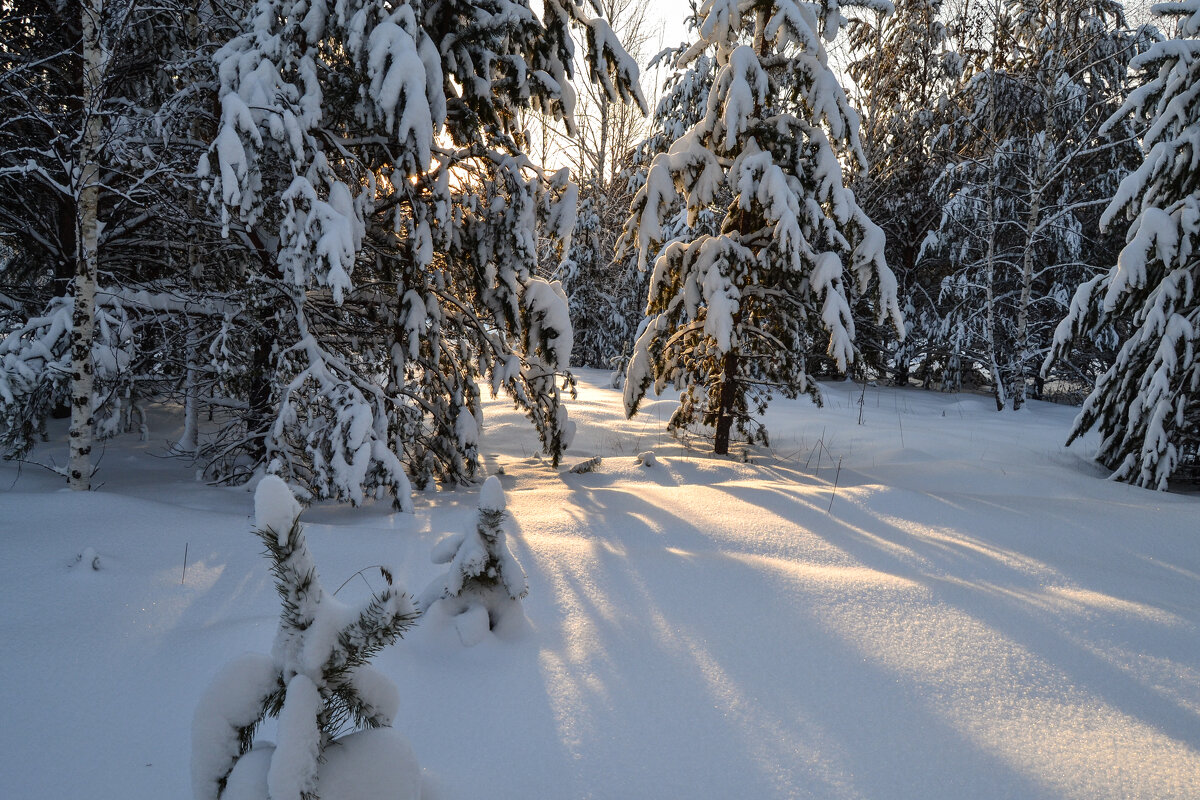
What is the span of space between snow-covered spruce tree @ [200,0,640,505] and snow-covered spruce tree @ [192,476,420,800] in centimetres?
309

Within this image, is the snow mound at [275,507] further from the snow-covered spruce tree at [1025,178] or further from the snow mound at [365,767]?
the snow-covered spruce tree at [1025,178]

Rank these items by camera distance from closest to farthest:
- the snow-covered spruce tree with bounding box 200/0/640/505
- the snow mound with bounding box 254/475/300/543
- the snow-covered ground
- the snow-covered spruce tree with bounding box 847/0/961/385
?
the snow mound with bounding box 254/475/300/543 → the snow-covered ground → the snow-covered spruce tree with bounding box 200/0/640/505 → the snow-covered spruce tree with bounding box 847/0/961/385

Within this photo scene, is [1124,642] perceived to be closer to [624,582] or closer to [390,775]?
[624,582]

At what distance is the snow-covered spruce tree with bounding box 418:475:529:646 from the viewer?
2.39 m

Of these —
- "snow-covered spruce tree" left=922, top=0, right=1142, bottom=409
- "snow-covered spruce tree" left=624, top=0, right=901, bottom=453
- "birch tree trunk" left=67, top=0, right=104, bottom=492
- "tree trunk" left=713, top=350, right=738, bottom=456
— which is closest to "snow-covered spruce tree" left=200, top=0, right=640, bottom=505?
"birch tree trunk" left=67, top=0, right=104, bottom=492

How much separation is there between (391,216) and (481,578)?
4107 millimetres

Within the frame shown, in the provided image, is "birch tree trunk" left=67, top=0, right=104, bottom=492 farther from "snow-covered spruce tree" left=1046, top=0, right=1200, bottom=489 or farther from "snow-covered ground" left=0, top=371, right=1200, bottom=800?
"snow-covered spruce tree" left=1046, top=0, right=1200, bottom=489

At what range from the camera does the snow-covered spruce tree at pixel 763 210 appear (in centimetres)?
571

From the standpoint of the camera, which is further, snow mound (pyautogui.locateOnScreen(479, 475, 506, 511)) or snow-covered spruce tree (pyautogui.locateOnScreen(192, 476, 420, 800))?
snow mound (pyautogui.locateOnScreen(479, 475, 506, 511))

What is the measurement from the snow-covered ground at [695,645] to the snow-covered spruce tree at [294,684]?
0.50m

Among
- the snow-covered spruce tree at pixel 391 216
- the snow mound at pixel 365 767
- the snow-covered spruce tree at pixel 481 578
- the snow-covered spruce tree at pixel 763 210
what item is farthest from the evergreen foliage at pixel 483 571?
the snow-covered spruce tree at pixel 763 210

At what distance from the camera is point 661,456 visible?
670cm

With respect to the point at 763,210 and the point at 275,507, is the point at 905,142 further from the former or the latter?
the point at 275,507

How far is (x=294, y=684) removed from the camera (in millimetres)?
1338
